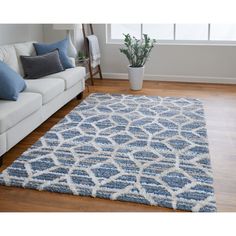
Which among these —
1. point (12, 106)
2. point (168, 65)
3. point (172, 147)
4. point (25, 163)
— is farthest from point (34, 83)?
point (168, 65)

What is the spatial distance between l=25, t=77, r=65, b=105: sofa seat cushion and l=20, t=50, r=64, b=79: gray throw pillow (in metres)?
0.11

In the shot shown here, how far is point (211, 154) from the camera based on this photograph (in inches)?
110

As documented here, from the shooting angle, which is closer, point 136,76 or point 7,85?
point 7,85

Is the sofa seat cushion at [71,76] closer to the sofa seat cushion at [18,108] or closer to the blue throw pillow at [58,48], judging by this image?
the blue throw pillow at [58,48]

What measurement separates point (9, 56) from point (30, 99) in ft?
3.03

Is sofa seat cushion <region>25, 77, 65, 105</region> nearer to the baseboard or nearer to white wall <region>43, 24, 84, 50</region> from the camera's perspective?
white wall <region>43, 24, 84, 50</region>

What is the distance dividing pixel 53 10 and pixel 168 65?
509 centimetres

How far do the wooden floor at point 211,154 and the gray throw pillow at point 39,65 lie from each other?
0.54 m

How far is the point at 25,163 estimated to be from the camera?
103 inches

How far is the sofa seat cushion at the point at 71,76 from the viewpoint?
12.6 feet

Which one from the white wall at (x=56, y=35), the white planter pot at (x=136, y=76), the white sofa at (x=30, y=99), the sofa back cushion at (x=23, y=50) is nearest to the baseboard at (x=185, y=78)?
the white planter pot at (x=136, y=76)

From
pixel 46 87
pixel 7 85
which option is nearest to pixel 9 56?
pixel 46 87

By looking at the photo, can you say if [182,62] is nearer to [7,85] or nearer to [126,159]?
[126,159]
